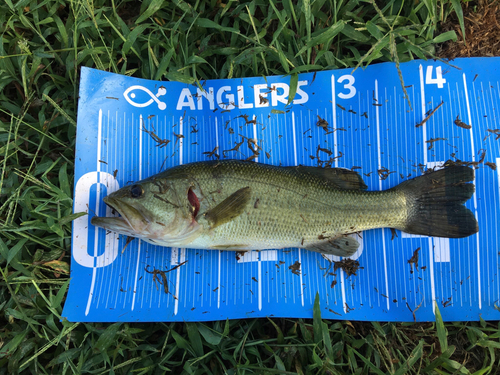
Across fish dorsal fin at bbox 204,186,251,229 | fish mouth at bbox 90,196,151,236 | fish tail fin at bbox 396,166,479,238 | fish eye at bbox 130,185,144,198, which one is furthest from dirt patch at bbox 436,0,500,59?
fish mouth at bbox 90,196,151,236

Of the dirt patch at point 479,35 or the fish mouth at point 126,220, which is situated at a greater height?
the dirt patch at point 479,35

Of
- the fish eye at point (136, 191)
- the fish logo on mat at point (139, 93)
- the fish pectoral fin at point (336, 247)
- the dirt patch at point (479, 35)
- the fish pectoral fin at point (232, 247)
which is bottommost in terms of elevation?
the fish pectoral fin at point (336, 247)

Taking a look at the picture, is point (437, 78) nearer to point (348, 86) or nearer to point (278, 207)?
point (348, 86)

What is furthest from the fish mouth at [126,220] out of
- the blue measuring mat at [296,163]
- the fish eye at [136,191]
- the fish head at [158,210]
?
the blue measuring mat at [296,163]

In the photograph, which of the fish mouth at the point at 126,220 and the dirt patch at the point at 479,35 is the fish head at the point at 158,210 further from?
the dirt patch at the point at 479,35

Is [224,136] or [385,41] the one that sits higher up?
[385,41]

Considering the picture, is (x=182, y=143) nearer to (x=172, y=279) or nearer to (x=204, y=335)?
(x=172, y=279)

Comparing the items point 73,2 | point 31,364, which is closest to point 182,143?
point 73,2

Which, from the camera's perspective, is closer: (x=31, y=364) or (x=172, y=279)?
(x=31, y=364)

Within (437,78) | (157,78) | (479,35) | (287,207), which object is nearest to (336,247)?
(287,207)
